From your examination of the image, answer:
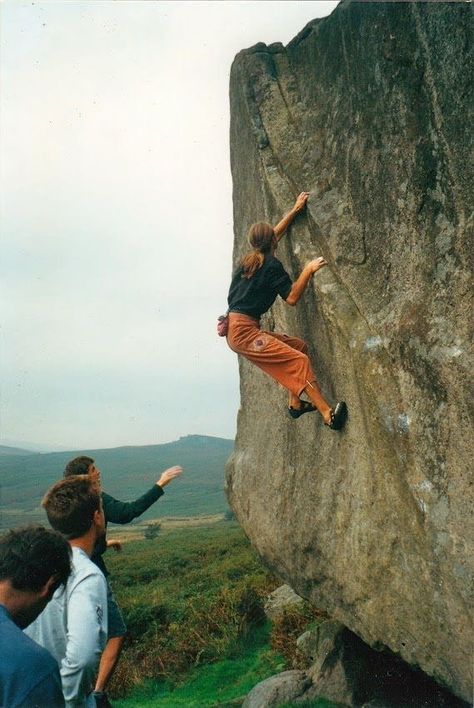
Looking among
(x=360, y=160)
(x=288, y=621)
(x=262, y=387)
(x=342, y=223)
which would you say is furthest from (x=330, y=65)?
(x=288, y=621)

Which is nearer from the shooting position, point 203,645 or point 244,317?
point 244,317

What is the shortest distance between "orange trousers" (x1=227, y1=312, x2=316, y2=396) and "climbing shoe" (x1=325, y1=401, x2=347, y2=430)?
485 mm

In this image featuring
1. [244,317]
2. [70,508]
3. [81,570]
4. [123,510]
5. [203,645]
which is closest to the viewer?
[81,570]

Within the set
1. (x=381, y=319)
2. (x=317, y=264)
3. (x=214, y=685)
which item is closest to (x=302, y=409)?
(x=381, y=319)

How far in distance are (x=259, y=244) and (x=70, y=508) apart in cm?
435

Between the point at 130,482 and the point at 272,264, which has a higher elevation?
the point at 272,264

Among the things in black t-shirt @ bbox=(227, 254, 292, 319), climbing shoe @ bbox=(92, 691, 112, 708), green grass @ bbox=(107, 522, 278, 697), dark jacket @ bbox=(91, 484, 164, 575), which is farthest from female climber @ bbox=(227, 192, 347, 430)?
green grass @ bbox=(107, 522, 278, 697)

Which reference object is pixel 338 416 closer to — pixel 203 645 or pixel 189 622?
pixel 203 645

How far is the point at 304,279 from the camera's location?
7.57 meters

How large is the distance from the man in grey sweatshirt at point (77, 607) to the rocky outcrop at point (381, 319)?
10.7 feet

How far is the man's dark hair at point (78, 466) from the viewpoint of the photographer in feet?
22.1

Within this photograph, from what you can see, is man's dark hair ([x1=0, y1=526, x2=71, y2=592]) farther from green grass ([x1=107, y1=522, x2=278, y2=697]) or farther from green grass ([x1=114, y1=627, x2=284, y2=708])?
Answer: green grass ([x1=107, y1=522, x2=278, y2=697])

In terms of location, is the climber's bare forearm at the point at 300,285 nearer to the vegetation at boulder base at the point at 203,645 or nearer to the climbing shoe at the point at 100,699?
the climbing shoe at the point at 100,699

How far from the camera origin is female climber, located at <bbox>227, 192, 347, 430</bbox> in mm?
7473
